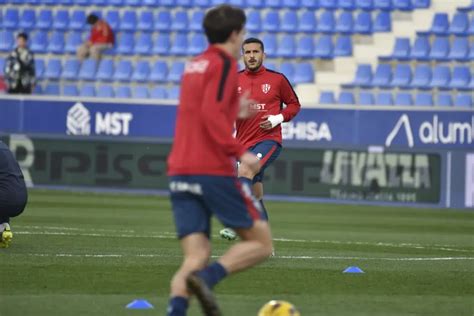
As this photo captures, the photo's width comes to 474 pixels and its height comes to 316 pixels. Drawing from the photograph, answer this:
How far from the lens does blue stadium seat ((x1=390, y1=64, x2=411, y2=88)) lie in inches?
1106

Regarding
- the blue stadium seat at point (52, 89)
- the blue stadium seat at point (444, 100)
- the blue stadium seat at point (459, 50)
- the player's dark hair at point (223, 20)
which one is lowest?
the blue stadium seat at point (444, 100)

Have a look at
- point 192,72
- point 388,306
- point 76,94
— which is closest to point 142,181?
point 76,94

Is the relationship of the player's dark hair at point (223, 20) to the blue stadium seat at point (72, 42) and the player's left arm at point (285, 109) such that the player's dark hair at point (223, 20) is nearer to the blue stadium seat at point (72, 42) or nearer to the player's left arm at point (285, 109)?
the player's left arm at point (285, 109)

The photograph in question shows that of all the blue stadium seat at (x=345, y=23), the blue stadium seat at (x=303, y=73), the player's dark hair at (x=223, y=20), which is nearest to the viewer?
the player's dark hair at (x=223, y=20)

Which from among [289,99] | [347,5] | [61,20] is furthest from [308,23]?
[289,99]

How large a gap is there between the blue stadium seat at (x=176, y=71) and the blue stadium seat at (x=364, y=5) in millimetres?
4505

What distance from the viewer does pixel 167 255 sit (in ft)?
43.1

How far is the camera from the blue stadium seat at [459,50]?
2803 centimetres

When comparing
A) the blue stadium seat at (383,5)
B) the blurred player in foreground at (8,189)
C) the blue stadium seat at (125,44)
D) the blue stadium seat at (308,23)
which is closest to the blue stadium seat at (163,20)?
the blue stadium seat at (125,44)

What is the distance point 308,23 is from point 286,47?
823mm

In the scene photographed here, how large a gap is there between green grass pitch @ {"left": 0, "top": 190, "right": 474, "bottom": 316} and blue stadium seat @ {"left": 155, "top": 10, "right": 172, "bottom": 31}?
11308mm

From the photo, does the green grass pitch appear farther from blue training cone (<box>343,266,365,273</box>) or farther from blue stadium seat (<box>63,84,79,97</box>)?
blue stadium seat (<box>63,84,79,97</box>)

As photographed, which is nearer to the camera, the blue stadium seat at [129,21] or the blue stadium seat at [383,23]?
the blue stadium seat at [383,23]

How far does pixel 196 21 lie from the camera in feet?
101
